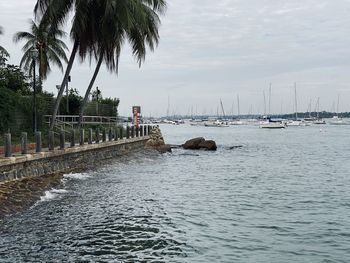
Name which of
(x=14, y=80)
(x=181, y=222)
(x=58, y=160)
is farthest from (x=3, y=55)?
(x=181, y=222)

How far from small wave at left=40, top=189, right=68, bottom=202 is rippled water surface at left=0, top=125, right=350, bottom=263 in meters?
0.03

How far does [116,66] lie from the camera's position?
32.9m

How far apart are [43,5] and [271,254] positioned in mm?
21610

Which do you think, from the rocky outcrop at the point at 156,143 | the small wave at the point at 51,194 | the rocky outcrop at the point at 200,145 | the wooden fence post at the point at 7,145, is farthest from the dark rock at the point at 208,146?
the wooden fence post at the point at 7,145

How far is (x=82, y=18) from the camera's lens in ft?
86.7

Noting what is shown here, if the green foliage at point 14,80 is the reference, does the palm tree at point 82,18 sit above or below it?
above

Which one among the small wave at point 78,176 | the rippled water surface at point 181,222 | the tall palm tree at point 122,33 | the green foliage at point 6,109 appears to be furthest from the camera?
the tall palm tree at point 122,33

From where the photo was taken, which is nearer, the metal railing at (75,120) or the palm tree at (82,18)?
the palm tree at (82,18)

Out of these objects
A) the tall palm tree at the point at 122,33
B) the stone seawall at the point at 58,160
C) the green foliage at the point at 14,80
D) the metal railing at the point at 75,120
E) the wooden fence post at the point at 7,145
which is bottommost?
the stone seawall at the point at 58,160

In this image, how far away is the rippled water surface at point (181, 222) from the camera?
9289 millimetres

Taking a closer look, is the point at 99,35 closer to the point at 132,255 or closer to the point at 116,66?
the point at 116,66

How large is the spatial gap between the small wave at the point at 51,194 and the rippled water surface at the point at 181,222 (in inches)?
1.2

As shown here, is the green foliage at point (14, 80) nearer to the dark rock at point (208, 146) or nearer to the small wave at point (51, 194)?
the dark rock at point (208, 146)

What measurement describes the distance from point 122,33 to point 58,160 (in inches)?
501
